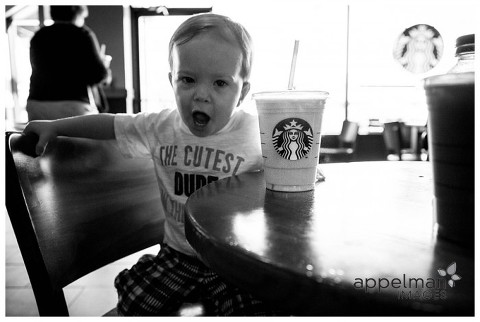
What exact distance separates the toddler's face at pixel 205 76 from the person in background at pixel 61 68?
1.39 m

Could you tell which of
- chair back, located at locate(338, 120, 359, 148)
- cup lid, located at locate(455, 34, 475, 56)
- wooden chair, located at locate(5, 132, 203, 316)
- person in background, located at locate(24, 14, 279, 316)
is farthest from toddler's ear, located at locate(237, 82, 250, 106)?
chair back, located at locate(338, 120, 359, 148)

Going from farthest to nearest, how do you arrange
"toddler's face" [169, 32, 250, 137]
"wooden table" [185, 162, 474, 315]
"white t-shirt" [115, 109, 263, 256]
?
"white t-shirt" [115, 109, 263, 256]
"toddler's face" [169, 32, 250, 137]
"wooden table" [185, 162, 474, 315]

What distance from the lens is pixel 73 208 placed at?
0.85 meters

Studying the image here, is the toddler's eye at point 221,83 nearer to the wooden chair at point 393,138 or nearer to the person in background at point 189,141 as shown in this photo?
the person in background at point 189,141

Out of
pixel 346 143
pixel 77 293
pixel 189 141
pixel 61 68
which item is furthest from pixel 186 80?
pixel 346 143

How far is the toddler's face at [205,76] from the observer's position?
98 cm

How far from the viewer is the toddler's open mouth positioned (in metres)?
1.03

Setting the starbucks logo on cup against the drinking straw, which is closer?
the starbucks logo on cup

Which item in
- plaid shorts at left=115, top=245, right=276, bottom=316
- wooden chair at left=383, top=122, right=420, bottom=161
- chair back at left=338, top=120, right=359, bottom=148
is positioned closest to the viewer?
plaid shorts at left=115, top=245, right=276, bottom=316

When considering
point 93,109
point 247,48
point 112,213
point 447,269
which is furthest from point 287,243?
point 93,109

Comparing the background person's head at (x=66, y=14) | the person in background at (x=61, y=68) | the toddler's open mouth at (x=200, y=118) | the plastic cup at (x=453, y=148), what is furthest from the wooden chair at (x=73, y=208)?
the background person's head at (x=66, y=14)

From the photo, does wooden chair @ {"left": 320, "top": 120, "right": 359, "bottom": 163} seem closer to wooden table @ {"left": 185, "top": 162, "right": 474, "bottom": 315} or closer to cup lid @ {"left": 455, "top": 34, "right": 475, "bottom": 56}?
cup lid @ {"left": 455, "top": 34, "right": 475, "bottom": 56}

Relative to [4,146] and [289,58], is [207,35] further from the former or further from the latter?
[4,146]

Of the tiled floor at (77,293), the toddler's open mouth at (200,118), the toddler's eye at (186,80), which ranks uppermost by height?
the toddler's eye at (186,80)
